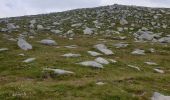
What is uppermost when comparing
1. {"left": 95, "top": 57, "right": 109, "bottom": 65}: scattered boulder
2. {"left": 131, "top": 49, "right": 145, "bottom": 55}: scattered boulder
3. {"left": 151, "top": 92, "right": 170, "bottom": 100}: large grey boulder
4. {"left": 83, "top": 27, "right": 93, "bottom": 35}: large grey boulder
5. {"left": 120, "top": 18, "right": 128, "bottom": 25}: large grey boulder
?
{"left": 120, "top": 18, "right": 128, "bottom": 25}: large grey boulder

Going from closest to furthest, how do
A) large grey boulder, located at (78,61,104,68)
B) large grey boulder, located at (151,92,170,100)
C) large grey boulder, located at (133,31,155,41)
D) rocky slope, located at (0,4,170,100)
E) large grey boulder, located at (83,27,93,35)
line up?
rocky slope, located at (0,4,170,100)
large grey boulder, located at (151,92,170,100)
large grey boulder, located at (78,61,104,68)
large grey boulder, located at (133,31,155,41)
large grey boulder, located at (83,27,93,35)

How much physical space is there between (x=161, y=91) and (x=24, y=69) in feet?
28.1

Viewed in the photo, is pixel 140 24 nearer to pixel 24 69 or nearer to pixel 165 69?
pixel 165 69

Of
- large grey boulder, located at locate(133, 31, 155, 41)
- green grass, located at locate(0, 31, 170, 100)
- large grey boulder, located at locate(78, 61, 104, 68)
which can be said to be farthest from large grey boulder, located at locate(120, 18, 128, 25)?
large grey boulder, located at locate(78, 61, 104, 68)

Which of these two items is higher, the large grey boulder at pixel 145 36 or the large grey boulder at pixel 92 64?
the large grey boulder at pixel 92 64

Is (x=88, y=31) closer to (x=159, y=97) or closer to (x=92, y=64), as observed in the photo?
(x=92, y=64)

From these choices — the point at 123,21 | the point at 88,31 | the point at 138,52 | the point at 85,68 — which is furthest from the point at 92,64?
the point at 123,21

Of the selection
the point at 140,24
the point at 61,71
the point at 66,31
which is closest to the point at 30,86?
the point at 61,71

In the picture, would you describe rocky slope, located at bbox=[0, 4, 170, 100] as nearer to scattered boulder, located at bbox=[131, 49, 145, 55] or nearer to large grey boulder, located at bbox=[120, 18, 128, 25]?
scattered boulder, located at bbox=[131, 49, 145, 55]

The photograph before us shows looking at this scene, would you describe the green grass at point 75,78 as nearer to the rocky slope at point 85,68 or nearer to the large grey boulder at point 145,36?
the rocky slope at point 85,68

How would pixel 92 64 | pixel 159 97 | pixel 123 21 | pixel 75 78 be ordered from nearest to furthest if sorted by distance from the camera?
pixel 159 97 → pixel 75 78 → pixel 92 64 → pixel 123 21

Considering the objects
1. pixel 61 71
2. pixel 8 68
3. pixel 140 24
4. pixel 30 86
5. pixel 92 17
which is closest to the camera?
pixel 30 86

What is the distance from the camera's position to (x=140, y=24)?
189ft

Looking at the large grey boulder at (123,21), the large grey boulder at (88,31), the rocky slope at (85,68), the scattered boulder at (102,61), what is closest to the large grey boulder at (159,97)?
the rocky slope at (85,68)
